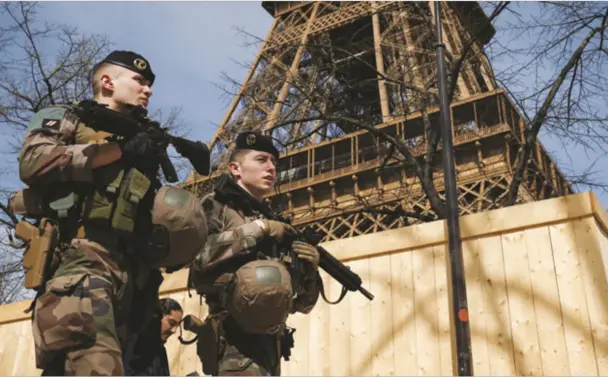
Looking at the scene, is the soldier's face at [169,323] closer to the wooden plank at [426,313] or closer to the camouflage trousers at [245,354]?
the camouflage trousers at [245,354]

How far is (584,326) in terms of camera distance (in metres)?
4.39

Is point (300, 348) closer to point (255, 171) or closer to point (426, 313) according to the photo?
point (426, 313)

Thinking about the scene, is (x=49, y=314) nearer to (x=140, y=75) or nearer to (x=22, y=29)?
(x=140, y=75)

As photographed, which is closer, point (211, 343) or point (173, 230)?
point (173, 230)

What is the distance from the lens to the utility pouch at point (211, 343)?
346cm

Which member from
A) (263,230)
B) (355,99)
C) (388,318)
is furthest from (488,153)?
(263,230)

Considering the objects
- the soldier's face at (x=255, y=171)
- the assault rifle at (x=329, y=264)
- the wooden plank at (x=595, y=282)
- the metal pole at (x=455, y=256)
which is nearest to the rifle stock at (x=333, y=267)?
the assault rifle at (x=329, y=264)

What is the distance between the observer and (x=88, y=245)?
260 cm

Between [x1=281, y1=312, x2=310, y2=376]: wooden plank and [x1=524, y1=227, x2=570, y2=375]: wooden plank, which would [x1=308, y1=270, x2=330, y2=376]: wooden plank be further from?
[x1=524, y1=227, x2=570, y2=375]: wooden plank

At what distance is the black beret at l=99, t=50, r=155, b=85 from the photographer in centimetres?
307

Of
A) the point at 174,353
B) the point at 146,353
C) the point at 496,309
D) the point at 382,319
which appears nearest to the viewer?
the point at 146,353

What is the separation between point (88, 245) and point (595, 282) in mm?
3474

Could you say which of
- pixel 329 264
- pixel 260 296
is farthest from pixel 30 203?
pixel 329 264

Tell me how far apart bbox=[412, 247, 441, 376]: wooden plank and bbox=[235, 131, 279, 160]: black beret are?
1877mm
